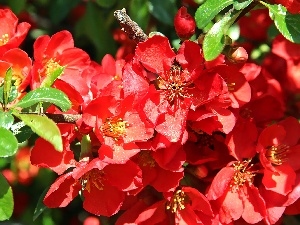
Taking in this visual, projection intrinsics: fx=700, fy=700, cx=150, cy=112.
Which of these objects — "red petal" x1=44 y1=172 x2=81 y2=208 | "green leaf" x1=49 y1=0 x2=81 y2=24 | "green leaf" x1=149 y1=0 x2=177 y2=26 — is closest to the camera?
"red petal" x1=44 y1=172 x2=81 y2=208

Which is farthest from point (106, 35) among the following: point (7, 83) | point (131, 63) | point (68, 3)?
point (7, 83)

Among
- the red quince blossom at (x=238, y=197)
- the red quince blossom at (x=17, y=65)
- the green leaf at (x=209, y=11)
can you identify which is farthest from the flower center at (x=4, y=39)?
the red quince blossom at (x=238, y=197)

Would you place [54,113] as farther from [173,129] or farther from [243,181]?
[243,181]

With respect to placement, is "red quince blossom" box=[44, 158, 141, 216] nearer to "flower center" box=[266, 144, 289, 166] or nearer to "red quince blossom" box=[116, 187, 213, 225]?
"red quince blossom" box=[116, 187, 213, 225]

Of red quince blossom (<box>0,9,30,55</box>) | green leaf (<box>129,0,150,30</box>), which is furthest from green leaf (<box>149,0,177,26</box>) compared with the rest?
red quince blossom (<box>0,9,30,55</box>)

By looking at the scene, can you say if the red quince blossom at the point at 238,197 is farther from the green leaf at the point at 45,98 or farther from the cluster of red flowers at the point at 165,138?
the green leaf at the point at 45,98

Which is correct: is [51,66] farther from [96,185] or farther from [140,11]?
[140,11]
